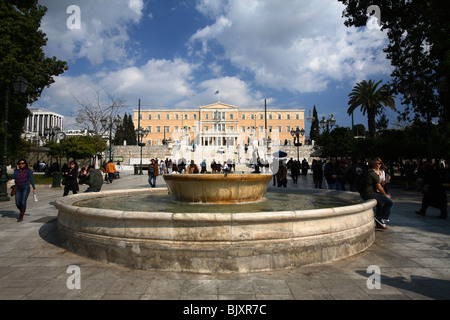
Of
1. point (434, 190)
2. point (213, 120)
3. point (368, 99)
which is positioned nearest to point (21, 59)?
point (434, 190)

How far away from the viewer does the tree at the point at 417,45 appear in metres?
10.6

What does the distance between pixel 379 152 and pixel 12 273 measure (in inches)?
767

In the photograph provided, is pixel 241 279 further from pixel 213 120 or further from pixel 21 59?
pixel 213 120

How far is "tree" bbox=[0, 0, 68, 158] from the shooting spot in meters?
13.8

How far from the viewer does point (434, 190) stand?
7133 mm

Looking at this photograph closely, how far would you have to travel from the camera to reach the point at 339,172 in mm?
9984

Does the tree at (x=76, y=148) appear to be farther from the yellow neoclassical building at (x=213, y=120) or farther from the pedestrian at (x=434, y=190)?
the yellow neoclassical building at (x=213, y=120)

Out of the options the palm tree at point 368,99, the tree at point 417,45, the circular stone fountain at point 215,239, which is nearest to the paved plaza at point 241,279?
the circular stone fountain at point 215,239

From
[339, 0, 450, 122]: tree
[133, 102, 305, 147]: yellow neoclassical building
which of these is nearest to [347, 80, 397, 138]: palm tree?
[339, 0, 450, 122]: tree

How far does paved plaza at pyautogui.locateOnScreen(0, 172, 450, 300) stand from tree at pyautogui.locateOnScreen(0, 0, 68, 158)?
1300cm

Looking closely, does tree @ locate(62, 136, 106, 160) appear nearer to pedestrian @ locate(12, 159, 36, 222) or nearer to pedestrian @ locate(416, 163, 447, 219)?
pedestrian @ locate(12, 159, 36, 222)

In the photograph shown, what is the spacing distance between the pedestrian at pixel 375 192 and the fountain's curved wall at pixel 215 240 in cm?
214

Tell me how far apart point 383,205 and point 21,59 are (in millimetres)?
18282
